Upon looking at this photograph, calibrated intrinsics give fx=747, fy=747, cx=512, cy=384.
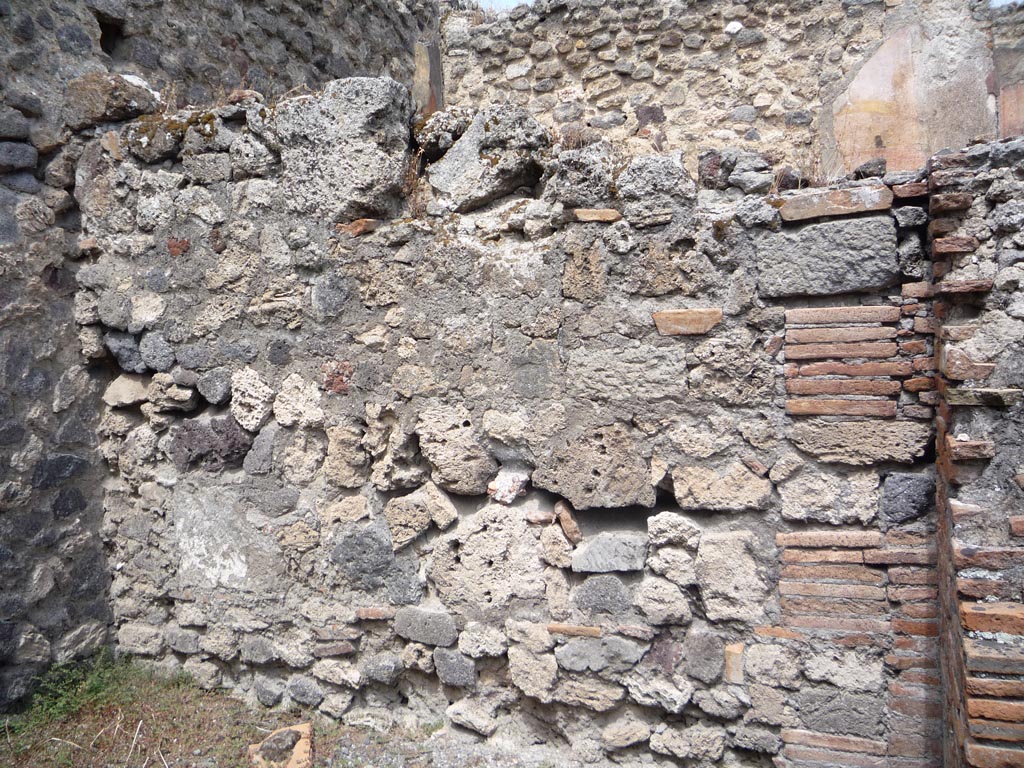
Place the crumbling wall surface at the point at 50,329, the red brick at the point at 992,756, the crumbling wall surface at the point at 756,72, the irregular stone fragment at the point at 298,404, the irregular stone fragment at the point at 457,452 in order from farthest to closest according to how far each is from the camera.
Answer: the crumbling wall surface at the point at 756,72, the crumbling wall surface at the point at 50,329, the irregular stone fragment at the point at 298,404, the irregular stone fragment at the point at 457,452, the red brick at the point at 992,756

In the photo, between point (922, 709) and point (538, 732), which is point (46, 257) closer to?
point (538, 732)

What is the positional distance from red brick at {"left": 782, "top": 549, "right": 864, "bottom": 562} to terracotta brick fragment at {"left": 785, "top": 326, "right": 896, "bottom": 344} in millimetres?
682

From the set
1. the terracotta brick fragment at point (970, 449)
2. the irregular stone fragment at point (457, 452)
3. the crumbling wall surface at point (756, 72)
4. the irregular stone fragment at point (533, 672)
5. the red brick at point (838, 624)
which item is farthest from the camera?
Result: the crumbling wall surface at point (756, 72)

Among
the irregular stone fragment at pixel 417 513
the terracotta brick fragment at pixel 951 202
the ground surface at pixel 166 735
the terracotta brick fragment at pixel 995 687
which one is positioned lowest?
the ground surface at pixel 166 735

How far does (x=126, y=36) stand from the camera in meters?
3.80

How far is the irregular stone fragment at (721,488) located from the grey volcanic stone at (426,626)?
105 cm

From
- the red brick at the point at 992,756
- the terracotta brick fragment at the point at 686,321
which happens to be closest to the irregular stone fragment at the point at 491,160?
the terracotta brick fragment at the point at 686,321

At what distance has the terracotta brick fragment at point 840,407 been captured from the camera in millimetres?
2324

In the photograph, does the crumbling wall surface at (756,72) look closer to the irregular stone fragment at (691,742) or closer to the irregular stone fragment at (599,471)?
the irregular stone fragment at (599,471)

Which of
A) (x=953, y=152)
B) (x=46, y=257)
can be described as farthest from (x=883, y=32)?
(x=46, y=257)

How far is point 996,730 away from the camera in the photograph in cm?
197

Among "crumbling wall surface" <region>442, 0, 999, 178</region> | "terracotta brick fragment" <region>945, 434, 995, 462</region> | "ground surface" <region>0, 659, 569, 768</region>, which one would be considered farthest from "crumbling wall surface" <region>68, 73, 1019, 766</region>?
"crumbling wall surface" <region>442, 0, 999, 178</region>

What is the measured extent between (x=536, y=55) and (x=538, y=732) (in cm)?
502

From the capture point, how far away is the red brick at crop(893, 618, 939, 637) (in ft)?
7.62
